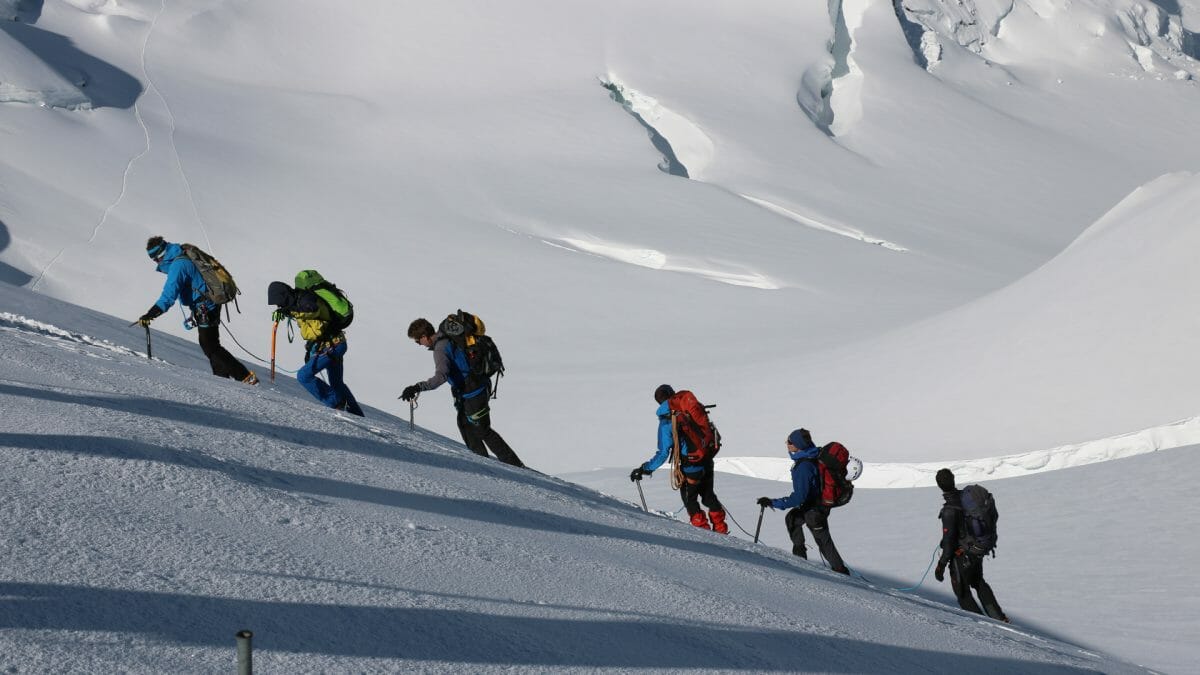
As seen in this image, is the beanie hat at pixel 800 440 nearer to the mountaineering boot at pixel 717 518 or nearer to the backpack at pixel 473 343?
the mountaineering boot at pixel 717 518

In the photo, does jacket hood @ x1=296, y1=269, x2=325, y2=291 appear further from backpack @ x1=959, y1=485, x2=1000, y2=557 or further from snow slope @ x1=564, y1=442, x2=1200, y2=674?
backpack @ x1=959, y1=485, x2=1000, y2=557

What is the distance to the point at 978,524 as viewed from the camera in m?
7.27

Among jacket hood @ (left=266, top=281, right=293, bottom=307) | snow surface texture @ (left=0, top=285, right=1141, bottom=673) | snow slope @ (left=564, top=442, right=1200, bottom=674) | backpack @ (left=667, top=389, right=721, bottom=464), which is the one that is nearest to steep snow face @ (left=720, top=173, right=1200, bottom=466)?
snow slope @ (left=564, top=442, right=1200, bottom=674)

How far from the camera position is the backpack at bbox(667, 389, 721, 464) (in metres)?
7.33

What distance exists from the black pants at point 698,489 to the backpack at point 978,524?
1617mm

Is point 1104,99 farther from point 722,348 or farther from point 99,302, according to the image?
point 99,302

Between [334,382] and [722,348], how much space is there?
13362mm

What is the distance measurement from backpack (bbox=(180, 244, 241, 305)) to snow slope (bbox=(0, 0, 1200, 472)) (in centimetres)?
835

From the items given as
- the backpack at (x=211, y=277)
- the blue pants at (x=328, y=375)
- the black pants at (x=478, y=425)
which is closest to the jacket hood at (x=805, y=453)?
the black pants at (x=478, y=425)

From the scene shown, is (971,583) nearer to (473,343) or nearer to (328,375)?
(473,343)

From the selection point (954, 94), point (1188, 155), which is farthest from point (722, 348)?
point (1188, 155)

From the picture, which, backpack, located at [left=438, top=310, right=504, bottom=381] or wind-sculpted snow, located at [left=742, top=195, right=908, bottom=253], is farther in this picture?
wind-sculpted snow, located at [left=742, top=195, right=908, bottom=253]

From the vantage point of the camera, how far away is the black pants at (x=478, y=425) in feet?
24.7

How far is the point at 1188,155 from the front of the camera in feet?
157
